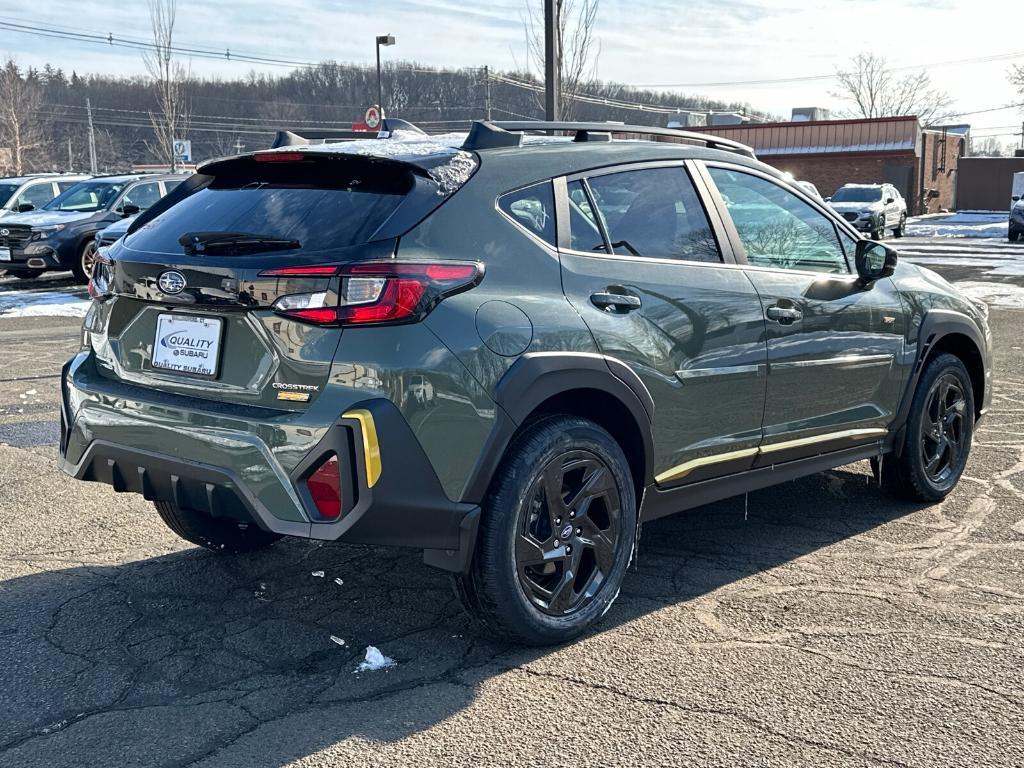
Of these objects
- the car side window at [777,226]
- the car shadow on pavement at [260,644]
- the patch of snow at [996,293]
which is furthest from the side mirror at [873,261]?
the patch of snow at [996,293]

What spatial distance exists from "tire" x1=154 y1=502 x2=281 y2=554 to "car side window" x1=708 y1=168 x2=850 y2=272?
2346 mm

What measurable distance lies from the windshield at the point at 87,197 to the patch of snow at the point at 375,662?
54.5 feet

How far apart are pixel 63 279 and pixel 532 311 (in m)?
17.7

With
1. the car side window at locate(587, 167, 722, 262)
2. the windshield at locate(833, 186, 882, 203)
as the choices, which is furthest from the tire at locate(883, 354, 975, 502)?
the windshield at locate(833, 186, 882, 203)

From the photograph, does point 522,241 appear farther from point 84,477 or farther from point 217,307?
point 84,477

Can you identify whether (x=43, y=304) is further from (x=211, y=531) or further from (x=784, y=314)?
(x=784, y=314)

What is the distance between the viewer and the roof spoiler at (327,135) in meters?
4.20

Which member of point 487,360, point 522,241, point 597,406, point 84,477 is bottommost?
point 84,477

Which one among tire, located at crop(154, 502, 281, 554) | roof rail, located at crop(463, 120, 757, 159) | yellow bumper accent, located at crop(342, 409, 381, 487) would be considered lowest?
tire, located at crop(154, 502, 281, 554)

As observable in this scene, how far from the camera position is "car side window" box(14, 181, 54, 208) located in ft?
66.9

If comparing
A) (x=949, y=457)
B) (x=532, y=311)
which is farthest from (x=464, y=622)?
(x=949, y=457)

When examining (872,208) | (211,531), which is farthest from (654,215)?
(872,208)

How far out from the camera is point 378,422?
3.05 metres

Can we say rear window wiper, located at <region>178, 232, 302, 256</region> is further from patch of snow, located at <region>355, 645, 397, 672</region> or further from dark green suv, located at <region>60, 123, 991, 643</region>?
patch of snow, located at <region>355, 645, 397, 672</region>
